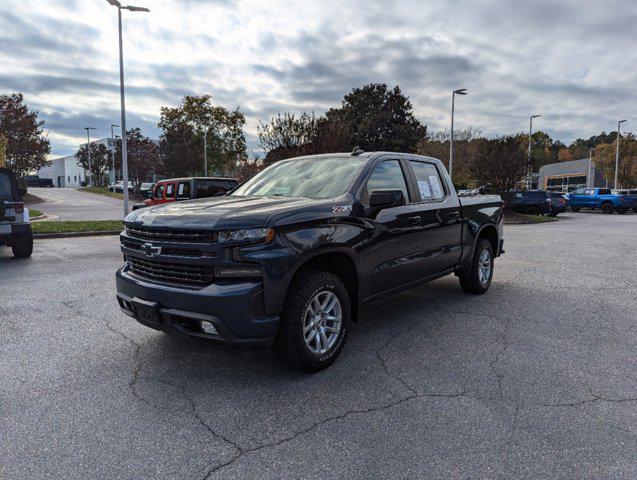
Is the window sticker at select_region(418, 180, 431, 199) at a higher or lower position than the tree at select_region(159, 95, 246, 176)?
lower

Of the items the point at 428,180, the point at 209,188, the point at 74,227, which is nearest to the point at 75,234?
the point at 74,227

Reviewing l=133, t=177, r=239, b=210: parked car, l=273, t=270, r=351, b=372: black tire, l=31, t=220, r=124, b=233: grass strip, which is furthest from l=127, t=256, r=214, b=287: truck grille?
l=31, t=220, r=124, b=233: grass strip

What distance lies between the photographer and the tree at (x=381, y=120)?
139ft

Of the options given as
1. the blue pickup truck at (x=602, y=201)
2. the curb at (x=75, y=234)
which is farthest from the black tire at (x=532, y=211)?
the curb at (x=75, y=234)

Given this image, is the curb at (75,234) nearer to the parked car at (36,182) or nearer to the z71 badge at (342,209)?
the z71 badge at (342,209)

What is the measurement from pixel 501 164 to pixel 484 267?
64.4ft

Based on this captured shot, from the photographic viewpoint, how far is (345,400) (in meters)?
3.22

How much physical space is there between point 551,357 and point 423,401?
60.8 inches

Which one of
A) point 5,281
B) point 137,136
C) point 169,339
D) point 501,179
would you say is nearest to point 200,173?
point 137,136

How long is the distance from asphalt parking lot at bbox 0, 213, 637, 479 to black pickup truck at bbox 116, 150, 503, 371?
439mm

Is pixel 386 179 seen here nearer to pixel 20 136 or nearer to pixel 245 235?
pixel 245 235

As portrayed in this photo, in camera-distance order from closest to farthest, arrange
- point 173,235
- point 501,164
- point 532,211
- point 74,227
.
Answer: point 173,235, point 74,227, point 501,164, point 532,211

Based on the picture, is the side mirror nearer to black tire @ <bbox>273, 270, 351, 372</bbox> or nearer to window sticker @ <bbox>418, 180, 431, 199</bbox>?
black tire @ <bbox>273, 270, 351, 372</bbox>

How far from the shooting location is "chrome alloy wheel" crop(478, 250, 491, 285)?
246 inches
